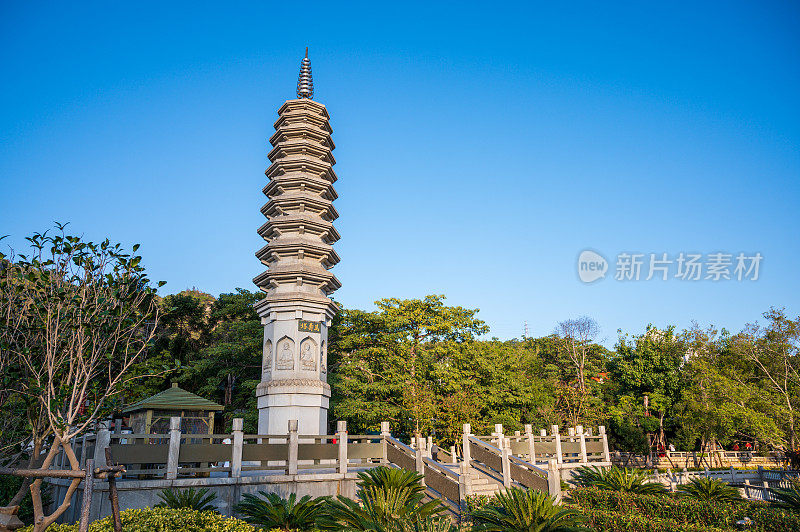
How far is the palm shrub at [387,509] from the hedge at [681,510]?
20.3 feet

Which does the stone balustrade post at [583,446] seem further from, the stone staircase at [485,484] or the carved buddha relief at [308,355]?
the carved buddha relief at [308,355]

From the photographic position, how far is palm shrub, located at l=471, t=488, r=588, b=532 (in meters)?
11.7

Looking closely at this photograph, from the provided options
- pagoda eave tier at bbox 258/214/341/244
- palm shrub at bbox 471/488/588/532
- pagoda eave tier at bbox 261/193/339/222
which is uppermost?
pagoda eave tier at bbox 261/193/339/222

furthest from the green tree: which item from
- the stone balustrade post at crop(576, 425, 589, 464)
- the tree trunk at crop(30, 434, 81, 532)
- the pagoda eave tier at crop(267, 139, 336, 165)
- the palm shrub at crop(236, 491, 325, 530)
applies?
the tree trunk at crop(30, 434, 81, 532)

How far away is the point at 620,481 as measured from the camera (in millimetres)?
19562

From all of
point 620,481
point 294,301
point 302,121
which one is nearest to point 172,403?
point 294,301

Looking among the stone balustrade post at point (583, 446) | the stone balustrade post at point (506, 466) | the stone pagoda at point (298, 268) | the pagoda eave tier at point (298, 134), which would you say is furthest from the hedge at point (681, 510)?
the pagoda eave tier at point (298, 134)

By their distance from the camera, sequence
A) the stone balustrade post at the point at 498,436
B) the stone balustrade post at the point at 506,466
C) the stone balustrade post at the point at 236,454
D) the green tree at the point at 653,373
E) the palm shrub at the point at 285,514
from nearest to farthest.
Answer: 1. the palm shrub at the point at 285,514
2. the stone balustrade post at the point at 236,454
3. the stone balustrade post at the point at 506,466
4. the stone balustrade post at the point at 498,436
5. the green tree at the point at 653,373

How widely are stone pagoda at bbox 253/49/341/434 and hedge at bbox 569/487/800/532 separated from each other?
10.1 m

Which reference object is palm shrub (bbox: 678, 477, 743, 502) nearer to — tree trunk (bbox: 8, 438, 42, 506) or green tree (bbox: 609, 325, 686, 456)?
tree trunk (bbox: 8, 438, 42, 506)

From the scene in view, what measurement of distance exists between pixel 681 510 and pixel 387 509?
1006 cm

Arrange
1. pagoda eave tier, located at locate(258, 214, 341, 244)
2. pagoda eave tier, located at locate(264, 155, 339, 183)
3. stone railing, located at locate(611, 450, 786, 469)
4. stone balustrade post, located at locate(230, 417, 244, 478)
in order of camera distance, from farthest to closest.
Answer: stone railing, located at locate(611, 450, 786, 469)
pagoda eave tier, located at locate(264, 155, 339, 183)
pagoda eave tier, located at locate(258, 214, 341, 244)
stone balustrade post, located at locate(230, 417, 244, 478)

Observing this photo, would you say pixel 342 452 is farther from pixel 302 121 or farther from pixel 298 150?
pixel 302 121

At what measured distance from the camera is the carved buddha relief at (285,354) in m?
20.3
